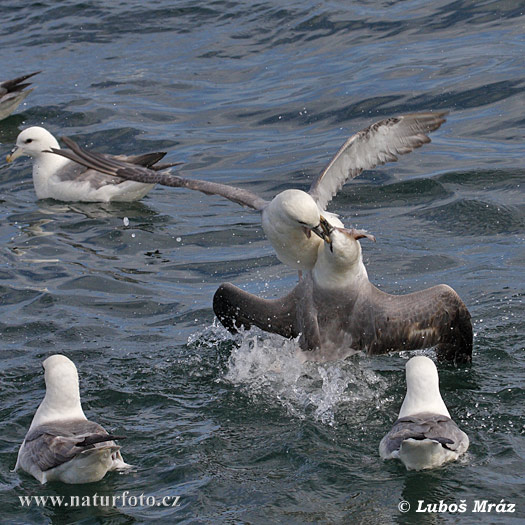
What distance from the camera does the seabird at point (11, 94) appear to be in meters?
16.0

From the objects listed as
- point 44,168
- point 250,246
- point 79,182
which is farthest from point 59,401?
point 44,168

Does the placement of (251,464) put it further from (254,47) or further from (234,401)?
(254,47)

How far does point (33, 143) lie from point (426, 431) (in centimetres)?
878

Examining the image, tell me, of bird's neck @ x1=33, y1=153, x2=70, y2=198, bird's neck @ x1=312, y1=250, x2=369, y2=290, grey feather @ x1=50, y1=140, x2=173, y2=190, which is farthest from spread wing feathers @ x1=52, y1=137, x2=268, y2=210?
bird's neck @ x1=33, y1=153, x2=70, y2=198

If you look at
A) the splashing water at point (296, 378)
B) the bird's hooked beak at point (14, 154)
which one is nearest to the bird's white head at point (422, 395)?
the splashing water at point (296, 378)

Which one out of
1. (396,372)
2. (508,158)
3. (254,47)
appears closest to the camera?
(396,372)

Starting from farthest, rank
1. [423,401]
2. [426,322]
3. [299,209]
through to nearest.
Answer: [426,322] → [299,209] → [423,401]

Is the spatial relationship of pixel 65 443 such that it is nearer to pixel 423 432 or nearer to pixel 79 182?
pixel 423 432

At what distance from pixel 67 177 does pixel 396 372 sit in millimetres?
6124

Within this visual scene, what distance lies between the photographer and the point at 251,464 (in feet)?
22.3

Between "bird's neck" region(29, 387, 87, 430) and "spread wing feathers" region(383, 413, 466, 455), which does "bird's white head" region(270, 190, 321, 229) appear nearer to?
"spread wing feathers" region(383, 413, 466, 455)

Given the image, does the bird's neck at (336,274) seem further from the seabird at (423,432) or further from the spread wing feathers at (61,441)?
the spread wing feathers at (61,441)

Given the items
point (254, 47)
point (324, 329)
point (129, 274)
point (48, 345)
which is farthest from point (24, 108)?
point (324, 329)

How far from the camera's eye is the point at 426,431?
252 inches
